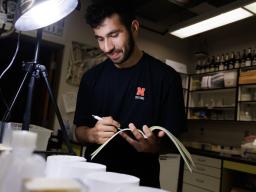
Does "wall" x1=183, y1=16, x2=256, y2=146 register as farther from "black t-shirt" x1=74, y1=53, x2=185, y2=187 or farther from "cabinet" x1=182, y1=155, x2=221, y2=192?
"black t-shirt" x1=74, y1=53, x2=185, y2=187

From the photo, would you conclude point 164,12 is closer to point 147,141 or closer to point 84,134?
point 84,134

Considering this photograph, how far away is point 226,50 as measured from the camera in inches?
181

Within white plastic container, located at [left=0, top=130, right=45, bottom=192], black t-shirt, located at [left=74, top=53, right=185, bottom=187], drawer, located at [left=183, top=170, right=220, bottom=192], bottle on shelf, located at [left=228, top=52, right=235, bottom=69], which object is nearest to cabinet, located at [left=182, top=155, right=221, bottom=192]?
drawer, located at [left=183, top=170, right=220, bottom=192]

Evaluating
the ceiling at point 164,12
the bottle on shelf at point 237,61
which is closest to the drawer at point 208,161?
the bottle on shelf at point 237,61

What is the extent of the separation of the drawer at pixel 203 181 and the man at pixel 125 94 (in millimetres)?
2604

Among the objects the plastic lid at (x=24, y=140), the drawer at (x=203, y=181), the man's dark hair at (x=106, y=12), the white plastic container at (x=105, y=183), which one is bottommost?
the drawer at (x=203, y=181)

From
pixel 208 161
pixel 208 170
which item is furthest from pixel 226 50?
pixel 208 170

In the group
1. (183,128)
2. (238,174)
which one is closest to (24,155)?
(183,128)

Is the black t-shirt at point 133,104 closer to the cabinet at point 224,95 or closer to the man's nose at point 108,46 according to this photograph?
the man's nose at point 108,46

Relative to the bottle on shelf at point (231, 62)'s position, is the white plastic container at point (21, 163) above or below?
below

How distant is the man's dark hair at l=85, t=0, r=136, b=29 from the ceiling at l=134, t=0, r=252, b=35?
237 centimetres

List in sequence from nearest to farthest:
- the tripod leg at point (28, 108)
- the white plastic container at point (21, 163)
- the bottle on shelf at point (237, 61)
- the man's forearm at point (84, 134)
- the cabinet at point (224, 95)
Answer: the white plastic container at point (21, 163)
the tripod leg at point (28, 108)
the man's forearm at point (84, 134)
the cabinet at point (224, 95)
the bottle on shelf at point (237, 61)

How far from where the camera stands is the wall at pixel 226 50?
420cm

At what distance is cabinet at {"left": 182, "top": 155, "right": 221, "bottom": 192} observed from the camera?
3543 millimetres
